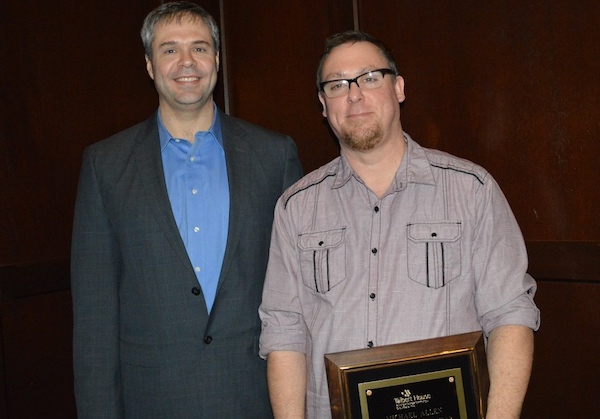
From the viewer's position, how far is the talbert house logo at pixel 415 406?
1.79m

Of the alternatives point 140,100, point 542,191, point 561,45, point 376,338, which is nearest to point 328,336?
point 376,338

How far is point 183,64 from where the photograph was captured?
2.26 m

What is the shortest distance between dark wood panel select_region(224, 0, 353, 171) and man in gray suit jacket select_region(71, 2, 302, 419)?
3.23ft

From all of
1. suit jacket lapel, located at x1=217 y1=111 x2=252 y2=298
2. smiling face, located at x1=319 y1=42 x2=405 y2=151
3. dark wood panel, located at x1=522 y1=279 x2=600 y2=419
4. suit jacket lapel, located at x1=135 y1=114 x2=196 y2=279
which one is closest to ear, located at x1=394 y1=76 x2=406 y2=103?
smiling face, located at x1=319 y1=42 x2=405 y2=151

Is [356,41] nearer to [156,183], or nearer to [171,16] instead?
[171,16]

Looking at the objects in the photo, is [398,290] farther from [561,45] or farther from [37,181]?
[37,181]

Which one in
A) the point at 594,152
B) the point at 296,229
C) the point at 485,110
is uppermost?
the point at 485,110

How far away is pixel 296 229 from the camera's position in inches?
83.4

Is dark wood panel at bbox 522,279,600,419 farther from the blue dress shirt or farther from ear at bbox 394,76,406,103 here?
the blue dress shirt

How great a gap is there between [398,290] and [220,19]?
83.8 inches

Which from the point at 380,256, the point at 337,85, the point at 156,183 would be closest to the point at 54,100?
the point at 156,183

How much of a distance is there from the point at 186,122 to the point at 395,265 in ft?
2.72

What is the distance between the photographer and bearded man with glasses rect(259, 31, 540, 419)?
1914mm

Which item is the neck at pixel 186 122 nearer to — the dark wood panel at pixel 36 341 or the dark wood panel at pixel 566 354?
the dark wood panel at pixel 36 341
